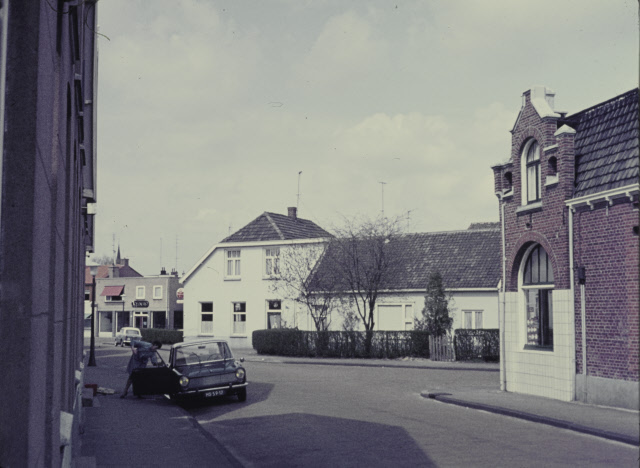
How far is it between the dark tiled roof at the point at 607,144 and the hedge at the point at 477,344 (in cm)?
1556

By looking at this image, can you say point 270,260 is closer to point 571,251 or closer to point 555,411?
point 571,251

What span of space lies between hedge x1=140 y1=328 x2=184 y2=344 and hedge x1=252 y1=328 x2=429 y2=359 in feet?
55.2

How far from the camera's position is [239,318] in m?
45.2

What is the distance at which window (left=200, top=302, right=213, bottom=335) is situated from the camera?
46344 mm

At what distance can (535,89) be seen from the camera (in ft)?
58.0

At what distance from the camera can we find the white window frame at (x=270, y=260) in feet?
143

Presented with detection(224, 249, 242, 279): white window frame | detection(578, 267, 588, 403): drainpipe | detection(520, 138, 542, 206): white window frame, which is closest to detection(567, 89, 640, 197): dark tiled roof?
detection(520, 138, 542, 206): white window frame

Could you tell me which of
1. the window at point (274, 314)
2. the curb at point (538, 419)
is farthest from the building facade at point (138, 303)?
the curb at point (538, 419)

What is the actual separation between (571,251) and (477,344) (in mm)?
15980

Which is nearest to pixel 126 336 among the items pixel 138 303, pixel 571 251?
pixel 138 303

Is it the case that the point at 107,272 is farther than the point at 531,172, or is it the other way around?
the point at 107,272

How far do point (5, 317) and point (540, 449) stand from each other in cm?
950

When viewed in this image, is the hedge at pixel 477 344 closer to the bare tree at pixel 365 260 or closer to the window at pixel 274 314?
the bare tree at pixel 365 260

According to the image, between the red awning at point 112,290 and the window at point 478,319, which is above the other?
the red awning at point 112,290
